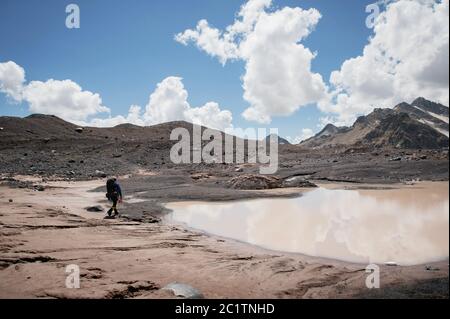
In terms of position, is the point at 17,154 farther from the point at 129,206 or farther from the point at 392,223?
the point at 392,223

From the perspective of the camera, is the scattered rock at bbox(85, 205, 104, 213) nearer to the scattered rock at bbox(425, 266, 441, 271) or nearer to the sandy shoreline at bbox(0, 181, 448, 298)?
the sandy shoreline at bbox(0, 181, 448, 298)

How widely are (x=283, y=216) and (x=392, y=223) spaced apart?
399cm

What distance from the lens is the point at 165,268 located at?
5.94 metres

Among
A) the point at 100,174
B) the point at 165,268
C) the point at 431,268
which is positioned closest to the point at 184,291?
the point at 165,268

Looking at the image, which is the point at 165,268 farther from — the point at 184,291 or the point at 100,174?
the point at 100,174

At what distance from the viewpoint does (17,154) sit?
116ft

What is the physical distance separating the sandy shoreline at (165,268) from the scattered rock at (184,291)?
10cm

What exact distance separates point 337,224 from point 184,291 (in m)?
5.13

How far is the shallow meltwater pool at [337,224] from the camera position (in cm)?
475

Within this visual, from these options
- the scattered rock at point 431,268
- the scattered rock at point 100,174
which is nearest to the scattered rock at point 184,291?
the scattered rock at point 431,268

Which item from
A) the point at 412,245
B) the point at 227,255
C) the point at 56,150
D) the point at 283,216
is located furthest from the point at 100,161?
the point at 412,245

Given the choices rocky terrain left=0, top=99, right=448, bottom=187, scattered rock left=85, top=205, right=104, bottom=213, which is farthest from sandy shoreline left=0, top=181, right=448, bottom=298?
scattered rock left=85, top=205, right=104, bottom=213

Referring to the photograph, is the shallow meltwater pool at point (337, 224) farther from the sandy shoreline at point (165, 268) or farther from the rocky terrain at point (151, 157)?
the rocky terrain at point (151, 157)

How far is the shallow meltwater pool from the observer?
4754 mm
